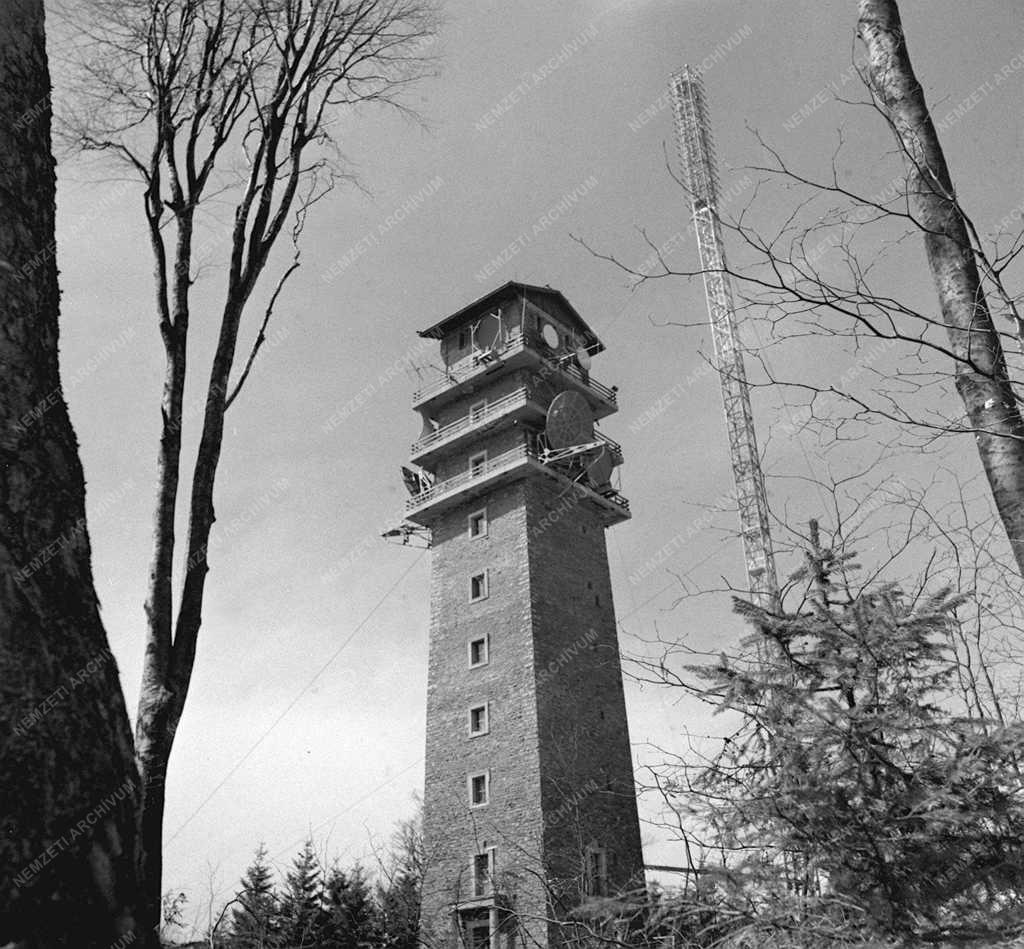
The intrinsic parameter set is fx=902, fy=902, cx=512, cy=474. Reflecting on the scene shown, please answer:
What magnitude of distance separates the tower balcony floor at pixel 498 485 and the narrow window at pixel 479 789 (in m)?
8.37

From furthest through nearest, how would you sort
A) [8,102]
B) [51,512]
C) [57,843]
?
1. [8,102]
2. [51,512]
3. [57,843]

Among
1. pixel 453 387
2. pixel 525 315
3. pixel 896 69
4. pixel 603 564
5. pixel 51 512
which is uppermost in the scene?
pixel 525 315

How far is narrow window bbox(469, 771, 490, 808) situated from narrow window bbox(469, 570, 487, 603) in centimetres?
497

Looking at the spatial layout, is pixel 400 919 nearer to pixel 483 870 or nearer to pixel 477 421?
pixel 483 870

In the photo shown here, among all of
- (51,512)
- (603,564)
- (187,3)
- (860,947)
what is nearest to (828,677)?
(860,947)

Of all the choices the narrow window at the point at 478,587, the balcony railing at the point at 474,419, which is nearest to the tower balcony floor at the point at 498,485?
the balcony railing at the point at 474,419

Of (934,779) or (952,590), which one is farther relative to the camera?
(952,590)

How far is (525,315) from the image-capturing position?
97.4 ft

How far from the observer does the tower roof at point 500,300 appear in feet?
99.1

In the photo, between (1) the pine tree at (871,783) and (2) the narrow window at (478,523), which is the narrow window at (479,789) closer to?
(2) the narrow window at (478,523)

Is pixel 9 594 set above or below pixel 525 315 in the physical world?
below

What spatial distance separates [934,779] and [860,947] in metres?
1.09

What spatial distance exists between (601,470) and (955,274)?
84.9 feet

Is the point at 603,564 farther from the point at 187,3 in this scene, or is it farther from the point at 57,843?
the point at 57,843
